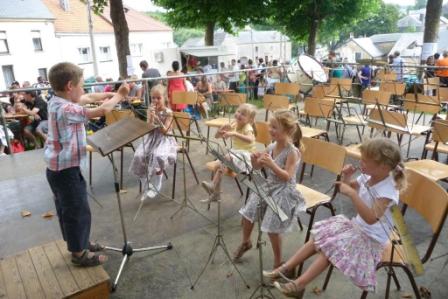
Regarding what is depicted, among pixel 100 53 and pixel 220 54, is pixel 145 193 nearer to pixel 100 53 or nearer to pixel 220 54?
pixel 220 54

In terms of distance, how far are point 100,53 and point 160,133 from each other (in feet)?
113

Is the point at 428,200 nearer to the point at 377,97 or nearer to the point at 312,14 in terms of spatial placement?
the point at 377,97

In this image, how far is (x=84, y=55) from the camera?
111 ft

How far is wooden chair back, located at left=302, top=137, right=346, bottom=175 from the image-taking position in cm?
320

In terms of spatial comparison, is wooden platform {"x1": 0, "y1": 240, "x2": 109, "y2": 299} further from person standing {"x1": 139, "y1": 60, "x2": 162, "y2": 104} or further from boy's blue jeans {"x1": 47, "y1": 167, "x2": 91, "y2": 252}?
person standing {"x1": 139, "y1": 60, "x2": 162, "y2": 104}

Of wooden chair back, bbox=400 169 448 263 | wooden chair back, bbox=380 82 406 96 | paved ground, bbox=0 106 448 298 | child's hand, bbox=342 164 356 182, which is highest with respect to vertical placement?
wooden chair back, bbox=380 82 406 96

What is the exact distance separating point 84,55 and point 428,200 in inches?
1415

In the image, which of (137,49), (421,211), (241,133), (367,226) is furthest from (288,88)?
(137,49)

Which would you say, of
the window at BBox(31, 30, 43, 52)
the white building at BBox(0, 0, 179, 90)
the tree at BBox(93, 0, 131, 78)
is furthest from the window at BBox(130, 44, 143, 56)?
the tree at BBox(93, 0, 131, 78)

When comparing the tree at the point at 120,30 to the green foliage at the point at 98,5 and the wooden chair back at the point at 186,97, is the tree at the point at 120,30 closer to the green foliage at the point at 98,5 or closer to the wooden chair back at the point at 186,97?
the green foliage at the point at 98,5

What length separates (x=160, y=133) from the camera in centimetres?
435

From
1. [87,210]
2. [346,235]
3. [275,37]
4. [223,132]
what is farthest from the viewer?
[275,37]

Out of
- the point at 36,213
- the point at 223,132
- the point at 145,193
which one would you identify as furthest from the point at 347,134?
the point at 36,213

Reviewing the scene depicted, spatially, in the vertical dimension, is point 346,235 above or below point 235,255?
above
